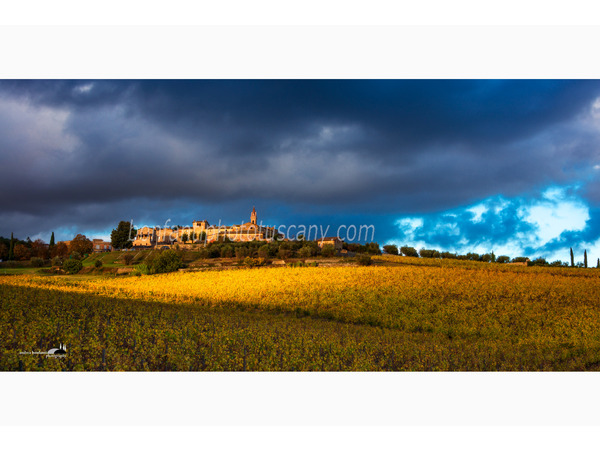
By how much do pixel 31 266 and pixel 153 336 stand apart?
23.9 ft

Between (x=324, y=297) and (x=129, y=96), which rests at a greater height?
(x=129, y=96)

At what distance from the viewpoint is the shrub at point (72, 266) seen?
16156mm

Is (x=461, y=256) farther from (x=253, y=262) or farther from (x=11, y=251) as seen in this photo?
(x=11, y=251)

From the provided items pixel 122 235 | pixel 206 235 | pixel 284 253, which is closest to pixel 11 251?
pixel 122 235

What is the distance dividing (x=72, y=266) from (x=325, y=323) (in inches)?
493

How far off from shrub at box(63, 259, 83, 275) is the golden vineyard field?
52 centimetres

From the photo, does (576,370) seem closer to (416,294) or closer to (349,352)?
(349,352)

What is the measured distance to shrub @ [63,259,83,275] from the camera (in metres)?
16.2

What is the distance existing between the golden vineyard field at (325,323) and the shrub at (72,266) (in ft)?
1.71

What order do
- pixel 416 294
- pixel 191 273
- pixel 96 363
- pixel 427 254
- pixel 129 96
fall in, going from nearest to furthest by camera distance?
pixel 96 363 → pixel 129 96 → pixel 416 294 → pixel 191 273 → pixel 427 254

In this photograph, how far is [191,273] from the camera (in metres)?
23.5

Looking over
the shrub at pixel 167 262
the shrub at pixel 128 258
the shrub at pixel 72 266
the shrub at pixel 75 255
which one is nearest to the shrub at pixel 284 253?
the shrub at pixel 167 262

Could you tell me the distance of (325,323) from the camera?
41.1ft
